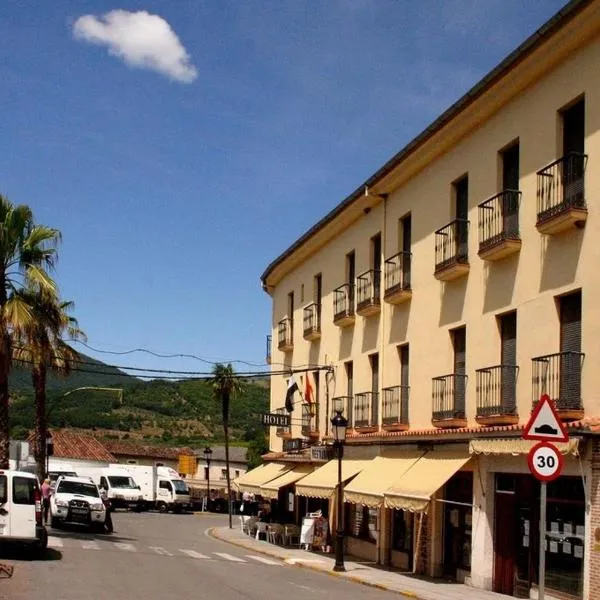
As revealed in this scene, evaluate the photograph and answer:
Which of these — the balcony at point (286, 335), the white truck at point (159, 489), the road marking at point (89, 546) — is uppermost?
the balcony at point (286, 335)

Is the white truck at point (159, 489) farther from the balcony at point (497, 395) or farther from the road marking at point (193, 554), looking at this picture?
the balcony at point (497, 395)

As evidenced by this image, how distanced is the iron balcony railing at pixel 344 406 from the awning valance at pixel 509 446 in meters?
9.67

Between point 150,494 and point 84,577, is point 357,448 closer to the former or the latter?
point 84,577

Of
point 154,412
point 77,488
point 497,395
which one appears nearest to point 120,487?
point 77,488

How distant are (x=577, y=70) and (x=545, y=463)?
29.4 ft

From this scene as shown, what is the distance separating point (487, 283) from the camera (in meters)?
21.8

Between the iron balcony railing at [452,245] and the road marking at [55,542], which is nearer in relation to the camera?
the iron balcony railing at [452,245]

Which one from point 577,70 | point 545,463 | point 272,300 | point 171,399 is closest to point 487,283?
point 577,70

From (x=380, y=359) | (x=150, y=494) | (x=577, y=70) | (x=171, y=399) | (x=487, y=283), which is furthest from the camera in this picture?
(x=171, y=399)

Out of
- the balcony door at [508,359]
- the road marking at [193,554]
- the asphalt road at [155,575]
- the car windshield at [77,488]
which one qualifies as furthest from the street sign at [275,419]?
the balcony door at [508,359]

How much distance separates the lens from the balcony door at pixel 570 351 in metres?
18.0

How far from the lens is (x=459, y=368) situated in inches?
924

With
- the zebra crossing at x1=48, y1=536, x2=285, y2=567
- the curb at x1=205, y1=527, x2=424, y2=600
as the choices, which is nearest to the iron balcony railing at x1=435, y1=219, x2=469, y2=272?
the curb at x1=205, y1=527, x2=424, y2=600

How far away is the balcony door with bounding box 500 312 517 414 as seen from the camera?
20.4 m
